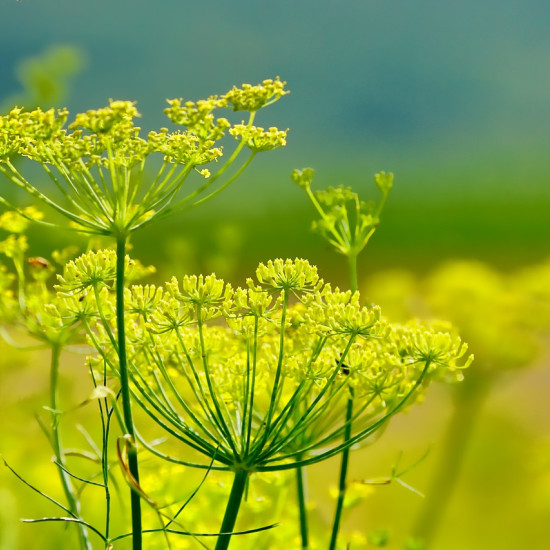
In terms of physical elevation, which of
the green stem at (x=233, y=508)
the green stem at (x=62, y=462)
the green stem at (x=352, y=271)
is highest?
the green stem at (x=352, y=271)

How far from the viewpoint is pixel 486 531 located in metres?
2.19

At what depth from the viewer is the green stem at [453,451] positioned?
2.20 meters

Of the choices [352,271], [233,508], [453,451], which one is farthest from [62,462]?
[453,451]

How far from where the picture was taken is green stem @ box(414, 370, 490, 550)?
7.22 feet

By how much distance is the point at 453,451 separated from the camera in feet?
7.40

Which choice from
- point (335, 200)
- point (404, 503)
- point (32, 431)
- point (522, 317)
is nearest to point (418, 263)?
point (522, 317)

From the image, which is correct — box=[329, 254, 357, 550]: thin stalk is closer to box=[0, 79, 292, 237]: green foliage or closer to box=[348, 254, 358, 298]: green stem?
box=[348, 254, 358, 298]: green stem

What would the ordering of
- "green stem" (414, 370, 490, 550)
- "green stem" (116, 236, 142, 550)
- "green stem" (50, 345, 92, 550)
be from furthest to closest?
"green stem" (414, 370, 490, 550)
"green stem" (50, 345, 92, 550)
"green stem" (116, 236, 142, 550)

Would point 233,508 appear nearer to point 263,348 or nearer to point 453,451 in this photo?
point 263,348

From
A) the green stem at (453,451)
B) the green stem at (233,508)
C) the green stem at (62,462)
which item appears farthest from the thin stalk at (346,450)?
the green stem at (453,451)

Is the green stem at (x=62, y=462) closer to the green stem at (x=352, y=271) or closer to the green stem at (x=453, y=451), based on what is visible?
the green stem at (x=352, y=271)

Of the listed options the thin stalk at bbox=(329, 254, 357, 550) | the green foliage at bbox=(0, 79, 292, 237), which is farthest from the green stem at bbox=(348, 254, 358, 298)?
the green foliage at bbox=(0, 79, 292, 237)

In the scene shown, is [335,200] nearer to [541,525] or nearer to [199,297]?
[199,297]

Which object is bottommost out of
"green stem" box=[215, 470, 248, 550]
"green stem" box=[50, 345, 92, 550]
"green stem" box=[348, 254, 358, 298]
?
"green stem" box=[215, 470, 248, 550]
